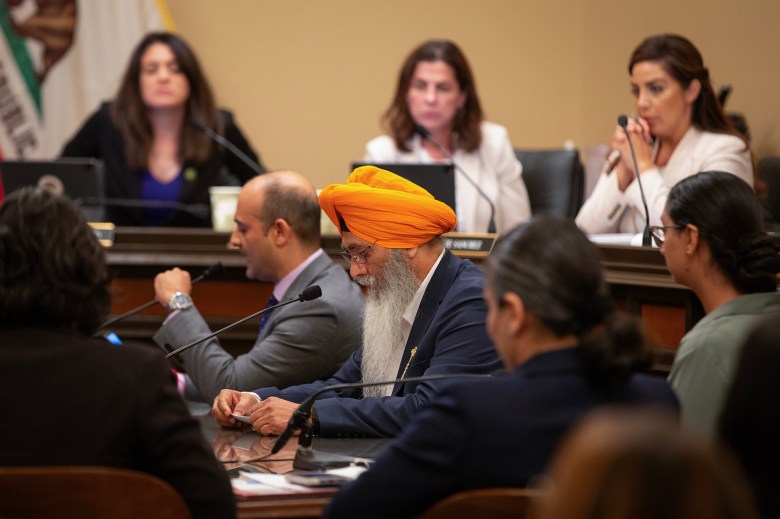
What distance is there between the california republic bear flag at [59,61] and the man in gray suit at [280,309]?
11.2 feet

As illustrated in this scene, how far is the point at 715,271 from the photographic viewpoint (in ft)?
9.14

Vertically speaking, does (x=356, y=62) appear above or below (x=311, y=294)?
above

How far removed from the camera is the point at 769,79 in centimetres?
546

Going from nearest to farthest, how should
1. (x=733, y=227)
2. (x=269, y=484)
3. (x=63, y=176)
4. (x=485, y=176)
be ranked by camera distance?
(x=269, y=484), (x=733, y=227), (x=63, y=176), (x=485, y=176)

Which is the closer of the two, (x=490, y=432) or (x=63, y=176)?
(x=490, y=432)

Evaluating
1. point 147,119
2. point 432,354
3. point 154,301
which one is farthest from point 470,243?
point 147,119

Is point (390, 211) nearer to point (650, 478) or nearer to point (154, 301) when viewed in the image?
point (154, 301)

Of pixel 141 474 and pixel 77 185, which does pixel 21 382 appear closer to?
pixel 141 474

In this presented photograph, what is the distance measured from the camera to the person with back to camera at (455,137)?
17.2 ft

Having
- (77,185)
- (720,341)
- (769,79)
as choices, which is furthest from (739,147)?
(77,185)

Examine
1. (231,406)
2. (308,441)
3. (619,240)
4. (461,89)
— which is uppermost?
(461,89)

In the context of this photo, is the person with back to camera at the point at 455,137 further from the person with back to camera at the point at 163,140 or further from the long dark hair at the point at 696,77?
the long dark hair at the point at 696,77

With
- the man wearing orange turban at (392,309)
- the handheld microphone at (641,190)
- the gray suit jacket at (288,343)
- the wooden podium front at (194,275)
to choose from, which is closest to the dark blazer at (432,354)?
the man wearing orange turban at (392,309)

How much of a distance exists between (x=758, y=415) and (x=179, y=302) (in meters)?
2.33
